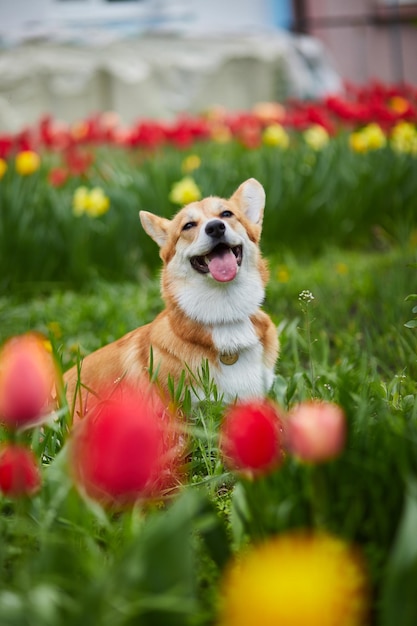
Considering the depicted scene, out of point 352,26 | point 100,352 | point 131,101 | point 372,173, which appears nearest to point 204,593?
point 100,352

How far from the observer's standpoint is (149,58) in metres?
9.77

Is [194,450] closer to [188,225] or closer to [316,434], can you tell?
[188,225]

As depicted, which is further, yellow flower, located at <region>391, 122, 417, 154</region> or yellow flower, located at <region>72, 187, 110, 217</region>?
yellow flower, located at <region>391, 122, 417, 154</region>

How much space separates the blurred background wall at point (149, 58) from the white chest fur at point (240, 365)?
23.6 ft

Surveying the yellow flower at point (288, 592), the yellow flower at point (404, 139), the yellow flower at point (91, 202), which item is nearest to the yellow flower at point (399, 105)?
the yellow flower at point (404, 139)

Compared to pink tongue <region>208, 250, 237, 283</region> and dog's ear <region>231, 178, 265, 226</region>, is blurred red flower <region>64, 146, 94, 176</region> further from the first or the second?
pink tongue <region>208, 250, 237, 283</region>

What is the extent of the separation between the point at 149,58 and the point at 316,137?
14.6ft

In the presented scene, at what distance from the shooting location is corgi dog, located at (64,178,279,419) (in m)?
2.55

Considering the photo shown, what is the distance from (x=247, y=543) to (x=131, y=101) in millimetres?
8685

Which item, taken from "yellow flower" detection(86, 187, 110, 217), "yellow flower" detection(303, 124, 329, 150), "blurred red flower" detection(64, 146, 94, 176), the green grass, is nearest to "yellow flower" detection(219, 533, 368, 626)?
the green grass

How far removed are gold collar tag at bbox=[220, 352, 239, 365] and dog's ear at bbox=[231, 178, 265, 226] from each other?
53cm

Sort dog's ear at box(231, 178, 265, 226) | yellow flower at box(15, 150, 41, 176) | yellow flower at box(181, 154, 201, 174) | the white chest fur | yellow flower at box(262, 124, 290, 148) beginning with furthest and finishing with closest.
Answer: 1. yellow flower at box(262, 124, 290, 148)
2. yellow flower at box(181, 154, 201, 174)
3. yellow flower at box(15, 150, 41, 176)
4. dog's ear at box(231, 178, 265, 226)
5. the white chest fur

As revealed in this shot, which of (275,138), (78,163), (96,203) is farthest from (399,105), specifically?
(96,203)

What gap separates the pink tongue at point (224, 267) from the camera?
256 cm
